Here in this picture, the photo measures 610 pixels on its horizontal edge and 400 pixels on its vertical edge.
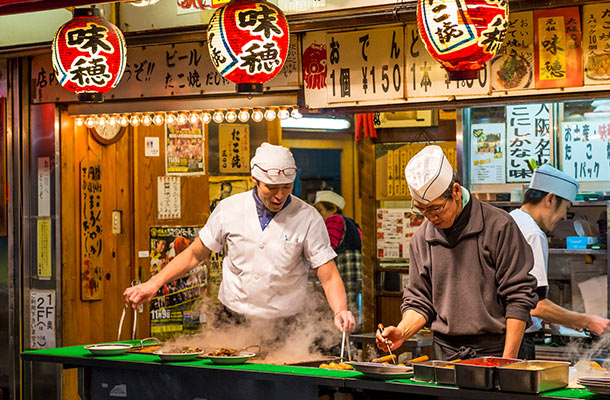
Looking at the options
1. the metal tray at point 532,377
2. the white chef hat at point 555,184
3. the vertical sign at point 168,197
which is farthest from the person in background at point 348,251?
the metal tray at point 532,377

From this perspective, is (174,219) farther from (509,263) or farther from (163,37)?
(509,263)

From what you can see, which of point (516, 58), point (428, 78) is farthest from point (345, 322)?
point (516, 58)

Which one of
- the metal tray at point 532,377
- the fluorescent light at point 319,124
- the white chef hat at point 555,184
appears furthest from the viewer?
the fluorescent light at point 319,124

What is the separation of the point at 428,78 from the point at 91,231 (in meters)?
4.04

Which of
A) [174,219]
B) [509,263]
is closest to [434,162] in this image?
[509,263]

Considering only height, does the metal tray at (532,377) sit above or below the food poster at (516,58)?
below

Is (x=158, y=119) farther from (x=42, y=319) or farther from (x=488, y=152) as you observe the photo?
(x=488, y=152)

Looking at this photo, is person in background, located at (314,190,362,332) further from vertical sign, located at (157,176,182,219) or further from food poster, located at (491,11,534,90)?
food poster, located at (491,11,534,90)

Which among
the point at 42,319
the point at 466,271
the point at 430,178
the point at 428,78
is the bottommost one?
the point at 42,319

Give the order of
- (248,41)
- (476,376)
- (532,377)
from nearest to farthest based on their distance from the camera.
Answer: (532,377) < (476,376) < (248,41)

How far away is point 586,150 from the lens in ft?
28.5

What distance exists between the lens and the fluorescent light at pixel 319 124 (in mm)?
14500

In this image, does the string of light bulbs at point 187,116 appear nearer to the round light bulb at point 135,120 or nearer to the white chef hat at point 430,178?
the round light bulb at point 135,120

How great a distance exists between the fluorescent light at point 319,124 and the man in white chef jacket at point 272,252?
7.31 m
